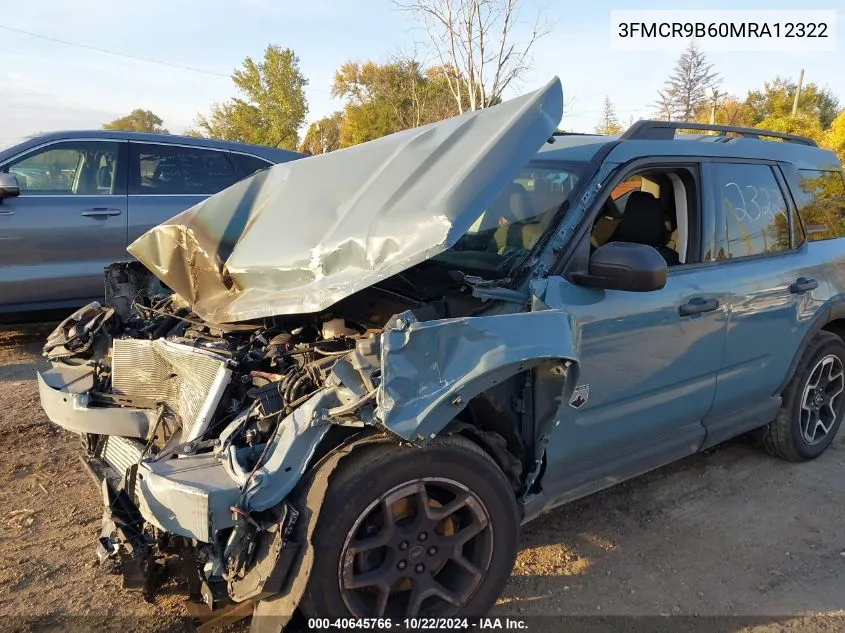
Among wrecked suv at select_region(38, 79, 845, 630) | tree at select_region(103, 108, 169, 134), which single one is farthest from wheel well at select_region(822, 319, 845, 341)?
tree at select_region(103, 108, 169, 134)

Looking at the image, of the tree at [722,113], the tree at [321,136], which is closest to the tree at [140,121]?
the tree at [321,136]

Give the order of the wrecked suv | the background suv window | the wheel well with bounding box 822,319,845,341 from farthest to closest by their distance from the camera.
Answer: the background suv window
the wheel well with bounding box 822,319,845,341
the wrecked suv

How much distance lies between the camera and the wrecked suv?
222 centimetres

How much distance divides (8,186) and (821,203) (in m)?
6.16

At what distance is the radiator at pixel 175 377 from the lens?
101 inches

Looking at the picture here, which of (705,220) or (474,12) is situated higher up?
(474,12)

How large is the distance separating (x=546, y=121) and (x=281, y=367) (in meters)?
1.45

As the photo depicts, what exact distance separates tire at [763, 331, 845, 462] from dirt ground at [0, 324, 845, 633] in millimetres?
143

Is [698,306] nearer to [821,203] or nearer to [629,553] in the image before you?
[629,553]

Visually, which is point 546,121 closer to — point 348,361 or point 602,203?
point 602,203

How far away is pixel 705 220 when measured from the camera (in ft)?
11.4

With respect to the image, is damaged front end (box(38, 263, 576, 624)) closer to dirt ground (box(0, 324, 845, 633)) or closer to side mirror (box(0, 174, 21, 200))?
dirt ground (box(0, 324, 845, 633))

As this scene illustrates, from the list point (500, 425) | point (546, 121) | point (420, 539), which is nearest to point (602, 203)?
point (546, 121)

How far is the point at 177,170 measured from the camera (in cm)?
671
